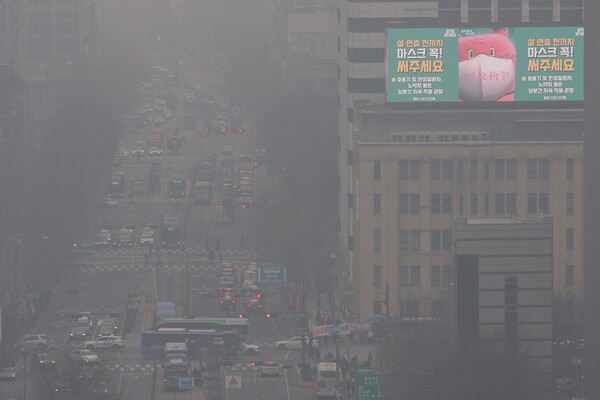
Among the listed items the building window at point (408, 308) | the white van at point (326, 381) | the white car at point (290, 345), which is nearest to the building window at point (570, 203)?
the building window at point (408, 308)

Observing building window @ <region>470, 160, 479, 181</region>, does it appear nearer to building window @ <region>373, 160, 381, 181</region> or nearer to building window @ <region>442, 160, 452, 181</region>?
building window @ <region>442, 160, 452, 181</region>

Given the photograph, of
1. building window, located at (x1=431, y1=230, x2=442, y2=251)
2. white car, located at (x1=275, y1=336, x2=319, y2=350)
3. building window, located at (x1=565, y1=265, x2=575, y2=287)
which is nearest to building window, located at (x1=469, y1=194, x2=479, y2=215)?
building window, located at (x1=431, y1=230, x2=442, y2=251)

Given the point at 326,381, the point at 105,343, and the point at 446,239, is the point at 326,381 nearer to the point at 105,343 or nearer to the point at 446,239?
the point at 105,343

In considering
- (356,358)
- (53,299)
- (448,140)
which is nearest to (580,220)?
(448,140)

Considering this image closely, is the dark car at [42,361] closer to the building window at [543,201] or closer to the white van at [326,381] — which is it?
the white van at [326,381]

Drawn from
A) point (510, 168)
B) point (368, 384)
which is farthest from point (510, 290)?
point (510, 168)

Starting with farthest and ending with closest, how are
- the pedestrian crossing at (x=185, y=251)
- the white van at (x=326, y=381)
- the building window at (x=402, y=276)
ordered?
the pedestrian crossing at (x=185, y=251) < the building window at (x=402, y=276) < the white van at (x=326, y=381)
